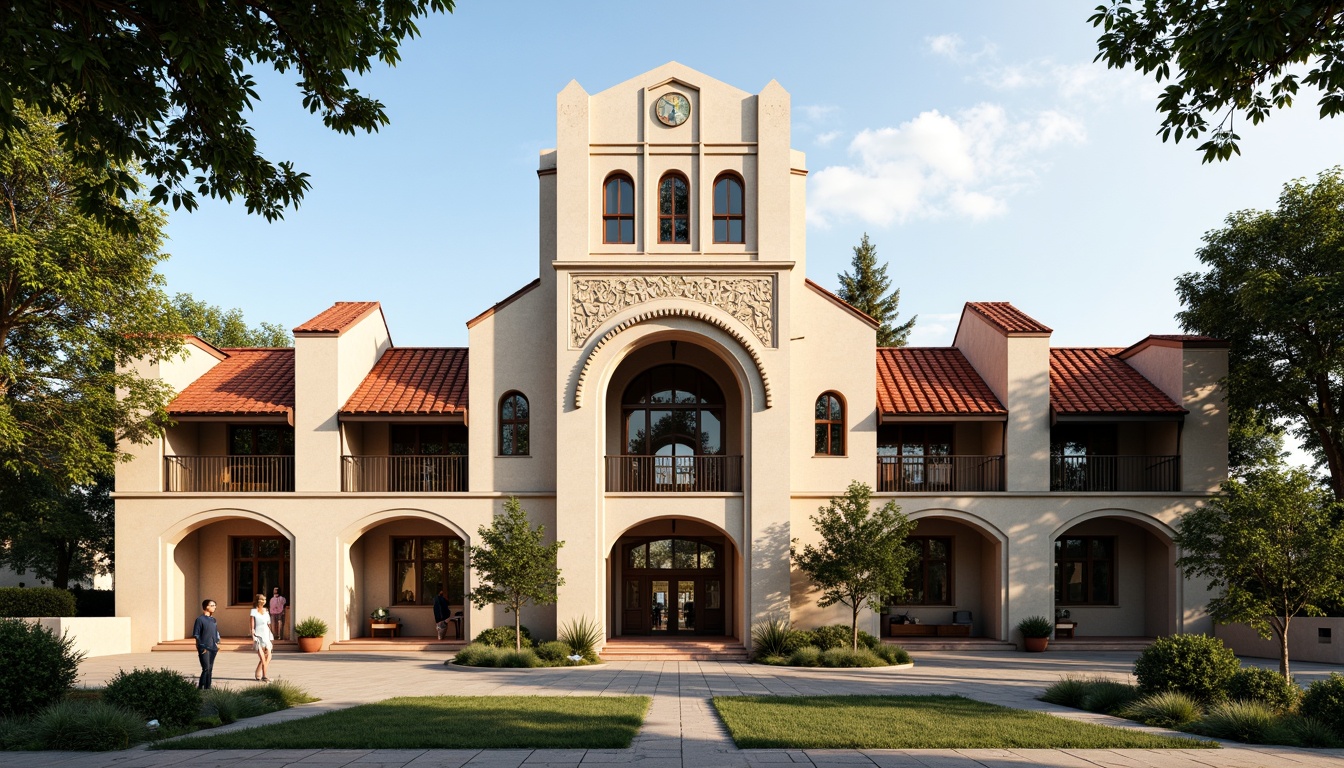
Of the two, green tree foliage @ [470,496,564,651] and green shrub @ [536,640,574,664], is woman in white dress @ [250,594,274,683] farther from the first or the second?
green shrub @ [536,640,574,664]

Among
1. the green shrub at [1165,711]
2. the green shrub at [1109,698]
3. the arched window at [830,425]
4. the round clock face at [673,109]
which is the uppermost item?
the round clock face at [673,109]

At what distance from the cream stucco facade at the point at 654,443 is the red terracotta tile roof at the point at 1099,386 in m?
0.29

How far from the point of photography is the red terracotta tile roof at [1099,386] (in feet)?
75.9

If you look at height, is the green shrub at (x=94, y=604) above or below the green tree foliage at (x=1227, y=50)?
below

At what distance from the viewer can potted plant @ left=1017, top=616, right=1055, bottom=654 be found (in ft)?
72.6

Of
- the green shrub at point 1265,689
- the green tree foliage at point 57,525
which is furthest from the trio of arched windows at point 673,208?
the green tree foliage at point 57,525

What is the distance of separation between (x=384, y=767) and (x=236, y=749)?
2.14m

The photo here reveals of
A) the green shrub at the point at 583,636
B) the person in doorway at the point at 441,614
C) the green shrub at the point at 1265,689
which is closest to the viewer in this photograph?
the green shrub at the point at 1265,689

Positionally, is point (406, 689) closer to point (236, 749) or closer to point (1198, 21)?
point (236, 749)

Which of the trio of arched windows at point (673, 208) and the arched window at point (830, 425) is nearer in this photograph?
the trio of arched windows at point (673, 208)

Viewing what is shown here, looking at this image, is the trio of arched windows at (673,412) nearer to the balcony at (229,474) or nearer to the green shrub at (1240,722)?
the balcony at (229,474)

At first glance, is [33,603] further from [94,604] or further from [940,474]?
[940,474]

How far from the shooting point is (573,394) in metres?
21.8

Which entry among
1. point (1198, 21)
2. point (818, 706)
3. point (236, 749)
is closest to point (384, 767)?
point (236, 749)
